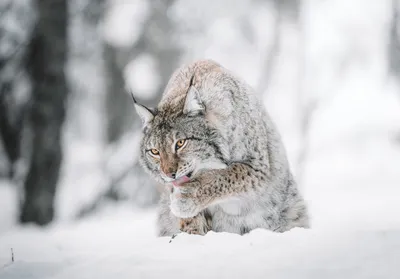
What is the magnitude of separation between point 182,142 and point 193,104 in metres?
0.28

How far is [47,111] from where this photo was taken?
8.93m

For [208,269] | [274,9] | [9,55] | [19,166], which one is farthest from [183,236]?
[274,9]

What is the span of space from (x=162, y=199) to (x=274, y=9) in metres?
9.69

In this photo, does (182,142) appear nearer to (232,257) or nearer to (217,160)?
(217,160)

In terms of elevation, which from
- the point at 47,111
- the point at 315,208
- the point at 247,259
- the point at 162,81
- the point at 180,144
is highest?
the point at 162,81

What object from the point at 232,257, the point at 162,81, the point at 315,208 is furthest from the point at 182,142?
the point at 162,81

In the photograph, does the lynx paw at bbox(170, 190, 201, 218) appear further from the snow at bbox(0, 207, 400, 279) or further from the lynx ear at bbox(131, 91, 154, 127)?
the lynx ear at bbox(131, 91, 154, 127)

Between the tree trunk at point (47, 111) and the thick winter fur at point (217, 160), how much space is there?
4.50 meters

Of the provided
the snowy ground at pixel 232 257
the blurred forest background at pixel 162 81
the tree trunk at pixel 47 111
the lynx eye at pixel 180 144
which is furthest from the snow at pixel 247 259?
the blurred forest background at pixel 162 81

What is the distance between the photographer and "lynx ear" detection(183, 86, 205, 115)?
14.1 ft

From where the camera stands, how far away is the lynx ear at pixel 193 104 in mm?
4309

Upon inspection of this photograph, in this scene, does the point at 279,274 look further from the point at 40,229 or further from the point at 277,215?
the point at 40,229

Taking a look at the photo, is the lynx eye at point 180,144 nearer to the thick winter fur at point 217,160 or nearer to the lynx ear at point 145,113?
the thick winter fur at point 217,160

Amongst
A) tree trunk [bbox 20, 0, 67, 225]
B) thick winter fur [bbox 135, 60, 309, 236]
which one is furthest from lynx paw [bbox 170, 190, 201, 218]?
tree trunk [bbox 20, 0, 67, 225]
